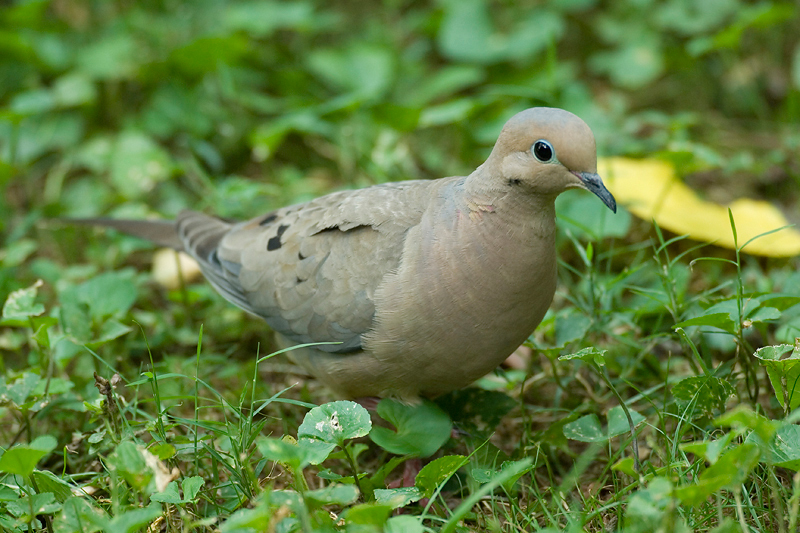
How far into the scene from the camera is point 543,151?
232 cm

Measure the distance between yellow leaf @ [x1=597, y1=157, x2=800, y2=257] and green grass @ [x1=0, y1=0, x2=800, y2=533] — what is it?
100mm

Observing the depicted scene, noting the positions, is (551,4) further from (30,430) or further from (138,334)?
(30,430)

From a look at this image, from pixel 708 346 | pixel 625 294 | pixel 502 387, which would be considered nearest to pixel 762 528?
pixel 708 346

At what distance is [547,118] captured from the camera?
232 cm

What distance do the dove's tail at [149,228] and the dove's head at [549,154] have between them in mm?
1858

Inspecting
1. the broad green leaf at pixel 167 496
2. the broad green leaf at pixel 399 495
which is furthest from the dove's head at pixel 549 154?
the broad green leaf at pixel 167 496

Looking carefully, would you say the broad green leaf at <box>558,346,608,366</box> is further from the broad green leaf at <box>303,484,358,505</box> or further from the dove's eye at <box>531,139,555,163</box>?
the broad green leaf at <box>303,484,358,505</box>

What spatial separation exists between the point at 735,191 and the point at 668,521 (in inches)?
128

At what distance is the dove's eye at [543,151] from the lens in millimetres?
2309

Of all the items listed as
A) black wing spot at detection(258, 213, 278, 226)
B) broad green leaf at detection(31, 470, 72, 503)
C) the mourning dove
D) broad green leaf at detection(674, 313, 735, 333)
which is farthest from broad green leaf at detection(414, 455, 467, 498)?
black wing spot at detection(258, 213, 278, 226)

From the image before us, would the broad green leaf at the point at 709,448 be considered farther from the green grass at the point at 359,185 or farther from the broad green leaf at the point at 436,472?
the broad green leaf at the point at 436,472

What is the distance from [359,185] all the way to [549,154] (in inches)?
87.2

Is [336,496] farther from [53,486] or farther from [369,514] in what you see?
[53,486]

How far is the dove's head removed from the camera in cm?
228
